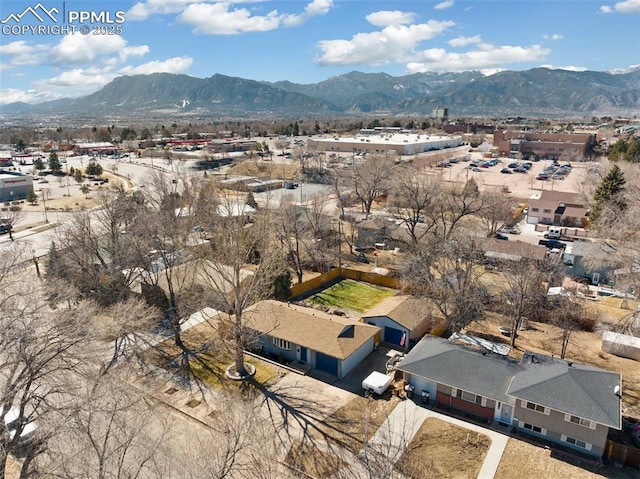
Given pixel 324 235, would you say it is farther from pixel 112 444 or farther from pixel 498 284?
pixel 112 444

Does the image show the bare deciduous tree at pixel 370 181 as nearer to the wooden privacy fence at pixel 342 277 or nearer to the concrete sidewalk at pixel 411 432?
the wooden privacy fence at pixel 342 277

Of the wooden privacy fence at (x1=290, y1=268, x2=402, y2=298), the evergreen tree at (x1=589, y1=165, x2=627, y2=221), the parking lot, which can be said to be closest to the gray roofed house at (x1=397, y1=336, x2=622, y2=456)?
the wooden privacy fence at (x1=290, y1=268, x2=402, y2=298)

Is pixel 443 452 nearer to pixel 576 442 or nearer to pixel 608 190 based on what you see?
pixel 576 442

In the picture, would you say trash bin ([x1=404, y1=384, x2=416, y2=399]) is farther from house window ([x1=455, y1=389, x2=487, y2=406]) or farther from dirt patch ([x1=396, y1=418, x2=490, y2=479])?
house window ([x1=455, y1=389, x2=487, y2=406])

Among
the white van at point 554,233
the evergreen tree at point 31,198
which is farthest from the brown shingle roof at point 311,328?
the evergreen tree at point 31,198

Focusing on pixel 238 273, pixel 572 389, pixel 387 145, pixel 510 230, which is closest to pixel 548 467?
pixel 572 389

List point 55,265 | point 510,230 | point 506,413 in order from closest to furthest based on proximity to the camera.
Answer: point 506,413
point 55,265
point 510,230

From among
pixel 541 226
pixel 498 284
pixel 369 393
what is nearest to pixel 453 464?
pixel 369 393
